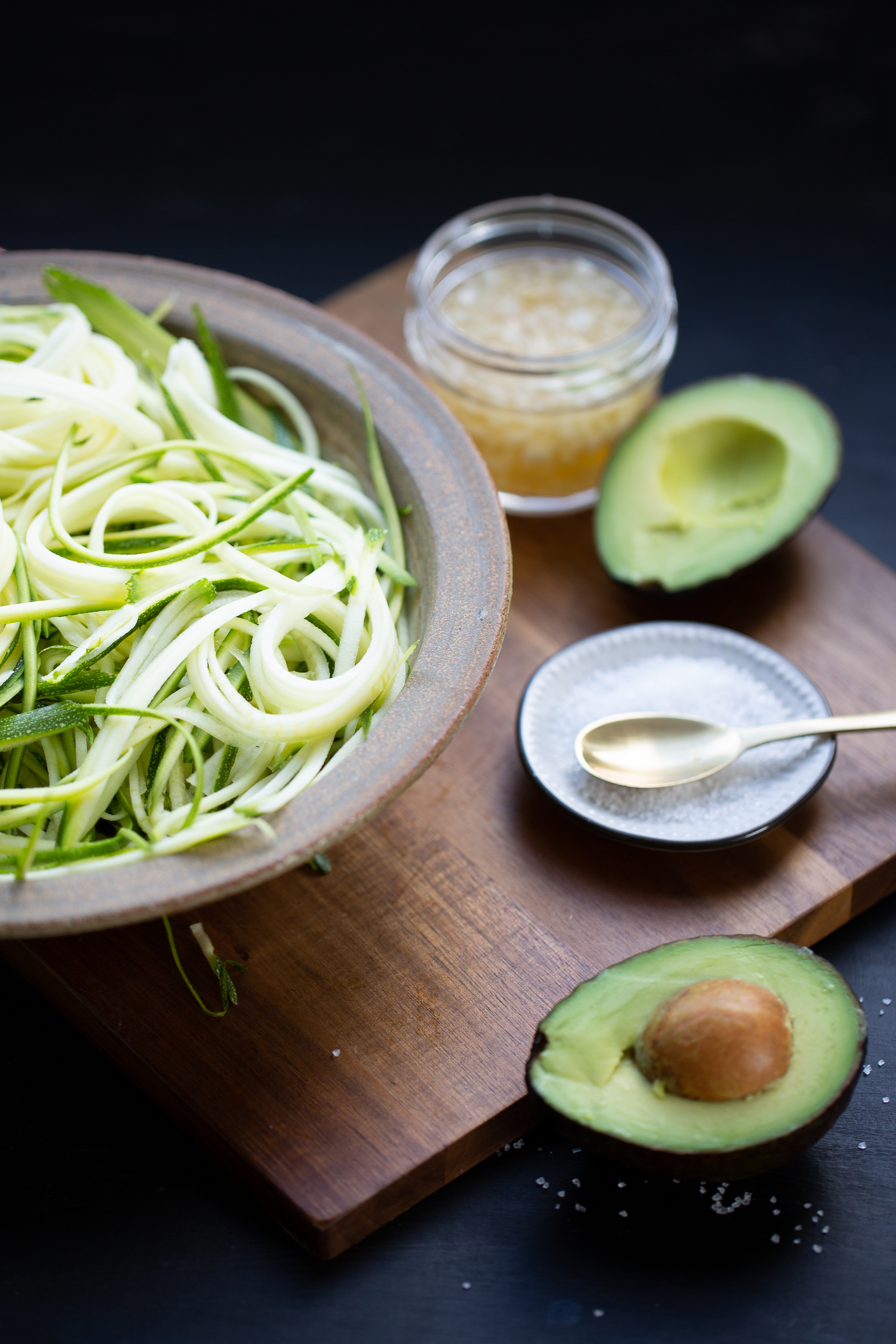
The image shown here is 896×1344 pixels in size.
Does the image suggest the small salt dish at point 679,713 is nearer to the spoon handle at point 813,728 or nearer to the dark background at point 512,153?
the spoon handle at point 813,728

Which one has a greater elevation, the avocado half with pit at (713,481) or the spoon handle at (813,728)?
the avocado half with pit at (713,481)

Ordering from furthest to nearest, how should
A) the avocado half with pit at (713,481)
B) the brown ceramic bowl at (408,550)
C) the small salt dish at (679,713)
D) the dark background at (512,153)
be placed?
the dark background at (512,153) → the avocado half with pit at (713,481) → the small salt dish at (679,713) → the brown ceramic bowl at (408,550)

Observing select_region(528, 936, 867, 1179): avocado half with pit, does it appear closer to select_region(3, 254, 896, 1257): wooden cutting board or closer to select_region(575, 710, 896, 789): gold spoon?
select_region(3, 254, 896, 1257): wooden cutting board

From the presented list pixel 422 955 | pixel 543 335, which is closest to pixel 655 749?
pixel 422 955

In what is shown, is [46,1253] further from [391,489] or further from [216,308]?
[216,308]

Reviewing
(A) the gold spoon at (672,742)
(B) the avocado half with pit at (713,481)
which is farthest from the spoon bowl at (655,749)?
(B) the avocado half with pit at (713,481)

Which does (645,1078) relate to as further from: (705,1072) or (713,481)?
Result: (713,481)
